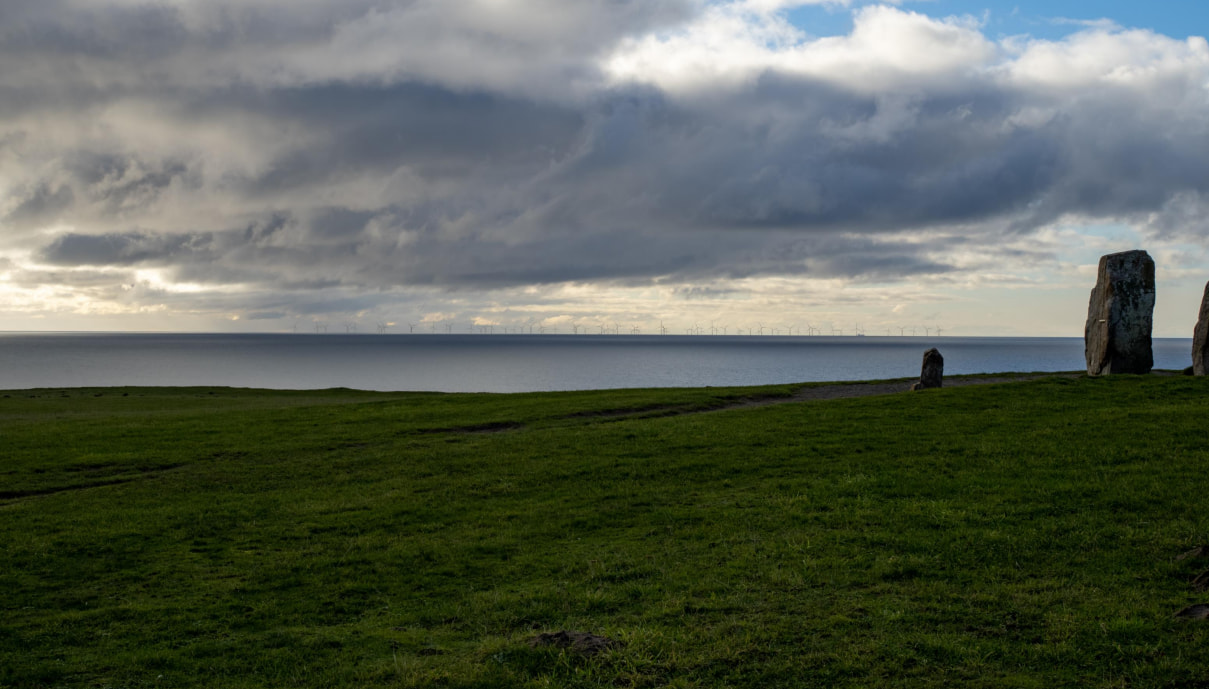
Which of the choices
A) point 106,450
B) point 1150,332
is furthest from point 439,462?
point 1150,332

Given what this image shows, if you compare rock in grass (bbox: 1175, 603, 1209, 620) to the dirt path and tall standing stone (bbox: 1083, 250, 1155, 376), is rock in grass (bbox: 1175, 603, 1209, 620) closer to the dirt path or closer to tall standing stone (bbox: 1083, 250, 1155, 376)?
the dirt path

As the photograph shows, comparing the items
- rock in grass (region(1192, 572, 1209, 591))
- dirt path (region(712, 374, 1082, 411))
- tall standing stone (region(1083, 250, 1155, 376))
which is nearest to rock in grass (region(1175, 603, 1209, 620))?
rock in grass (region(1192, 572, 1209, 591))

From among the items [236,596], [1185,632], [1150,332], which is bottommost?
[236,596]

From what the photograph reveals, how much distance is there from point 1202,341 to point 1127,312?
2987 millimetres

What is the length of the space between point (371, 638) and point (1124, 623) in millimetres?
9728

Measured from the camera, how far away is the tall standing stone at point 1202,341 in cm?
3325

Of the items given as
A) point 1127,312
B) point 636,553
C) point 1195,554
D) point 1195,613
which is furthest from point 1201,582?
point 1127,312

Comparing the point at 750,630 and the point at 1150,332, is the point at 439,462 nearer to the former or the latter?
the point at 750,630

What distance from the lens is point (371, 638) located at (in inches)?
428

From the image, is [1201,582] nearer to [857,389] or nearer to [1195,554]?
[1195,554]

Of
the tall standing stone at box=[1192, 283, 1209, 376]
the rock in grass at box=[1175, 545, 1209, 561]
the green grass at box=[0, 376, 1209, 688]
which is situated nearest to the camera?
the green grass at box=[0, 376, 1209, 688]

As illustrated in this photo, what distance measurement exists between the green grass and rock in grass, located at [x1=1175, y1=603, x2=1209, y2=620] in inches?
11.8

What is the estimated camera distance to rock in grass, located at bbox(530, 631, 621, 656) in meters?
9.55

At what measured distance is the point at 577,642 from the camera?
9.73m
